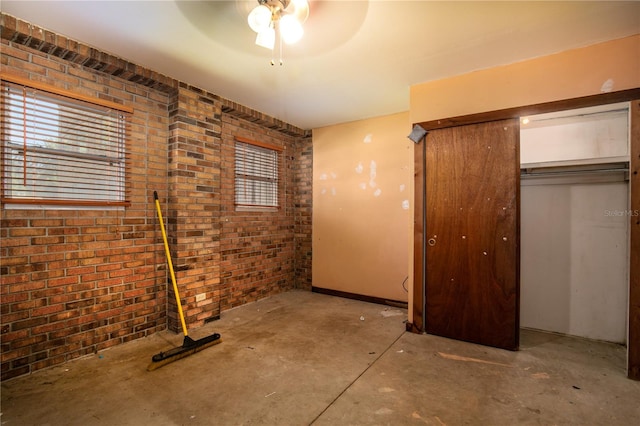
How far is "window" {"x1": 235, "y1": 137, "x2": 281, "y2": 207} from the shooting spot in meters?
4.36

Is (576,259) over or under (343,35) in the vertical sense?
under

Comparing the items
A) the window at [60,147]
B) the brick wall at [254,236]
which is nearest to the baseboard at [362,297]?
the brick wall at [254,236]

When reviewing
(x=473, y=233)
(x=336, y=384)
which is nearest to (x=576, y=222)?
(x=473, y=233)

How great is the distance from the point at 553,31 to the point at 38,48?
430 cm

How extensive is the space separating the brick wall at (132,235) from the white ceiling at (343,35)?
29cm

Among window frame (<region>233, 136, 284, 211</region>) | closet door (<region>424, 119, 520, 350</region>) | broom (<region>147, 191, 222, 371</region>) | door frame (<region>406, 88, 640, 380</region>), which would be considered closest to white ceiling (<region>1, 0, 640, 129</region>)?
door frame (<region>406, 88, 640, 380</region>)

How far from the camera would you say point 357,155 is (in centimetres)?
467

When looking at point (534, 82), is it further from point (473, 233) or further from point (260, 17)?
point (260, 17)

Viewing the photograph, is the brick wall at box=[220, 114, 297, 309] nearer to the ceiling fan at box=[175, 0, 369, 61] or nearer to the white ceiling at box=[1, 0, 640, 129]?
the white ceiling at box=[1, 0, 640, 129]

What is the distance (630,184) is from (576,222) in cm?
92

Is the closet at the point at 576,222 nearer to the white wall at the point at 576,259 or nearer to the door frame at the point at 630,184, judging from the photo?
the white wall at the point at 576,259

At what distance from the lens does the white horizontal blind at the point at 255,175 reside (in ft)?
14.3

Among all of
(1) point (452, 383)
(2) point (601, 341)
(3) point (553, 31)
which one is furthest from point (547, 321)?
(3) point (553, 31)

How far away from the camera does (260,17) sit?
193 centimetres
